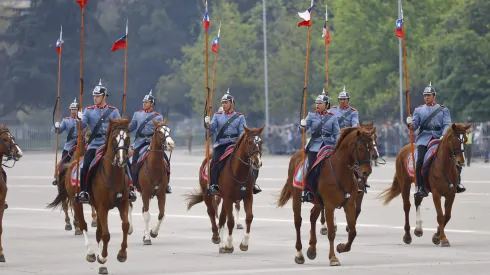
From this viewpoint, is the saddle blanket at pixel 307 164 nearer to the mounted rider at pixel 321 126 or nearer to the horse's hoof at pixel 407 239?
the mounted rider at pixel 321 126

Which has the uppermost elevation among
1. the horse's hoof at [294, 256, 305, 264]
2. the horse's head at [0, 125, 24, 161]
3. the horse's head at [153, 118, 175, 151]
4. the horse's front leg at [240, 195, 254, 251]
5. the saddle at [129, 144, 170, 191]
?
the horse's head at [153, 118, 175, 151]

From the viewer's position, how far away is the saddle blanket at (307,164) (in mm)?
18734

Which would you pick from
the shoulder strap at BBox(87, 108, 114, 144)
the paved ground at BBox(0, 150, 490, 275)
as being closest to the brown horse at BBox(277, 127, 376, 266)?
the paved ground at BBox(0, 150, 490, 275)

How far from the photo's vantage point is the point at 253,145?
64.8ft

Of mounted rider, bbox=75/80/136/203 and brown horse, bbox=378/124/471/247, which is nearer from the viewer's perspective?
mounted rider, bbox=75/80/136/203

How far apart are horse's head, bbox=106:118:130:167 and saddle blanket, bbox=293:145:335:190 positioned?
2894 millimetres

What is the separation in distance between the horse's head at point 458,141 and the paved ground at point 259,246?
1.35m

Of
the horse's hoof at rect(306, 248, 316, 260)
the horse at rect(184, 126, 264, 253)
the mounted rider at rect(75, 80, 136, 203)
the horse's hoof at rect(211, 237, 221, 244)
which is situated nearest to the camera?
the horse's hoof at rect(306, 248, 316, 260)

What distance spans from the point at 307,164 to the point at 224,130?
259 centimetres

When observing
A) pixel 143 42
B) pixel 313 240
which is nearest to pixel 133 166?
pixel 313 240

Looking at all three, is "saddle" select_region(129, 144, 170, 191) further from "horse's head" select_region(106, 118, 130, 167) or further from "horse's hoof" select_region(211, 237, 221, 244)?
"horse's head" select_region(106, 118, 130, 167)

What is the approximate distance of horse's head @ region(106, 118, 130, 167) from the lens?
1748cm

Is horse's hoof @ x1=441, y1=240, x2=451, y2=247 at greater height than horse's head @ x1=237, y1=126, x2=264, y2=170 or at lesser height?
lesser

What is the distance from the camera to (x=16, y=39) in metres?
98.5
